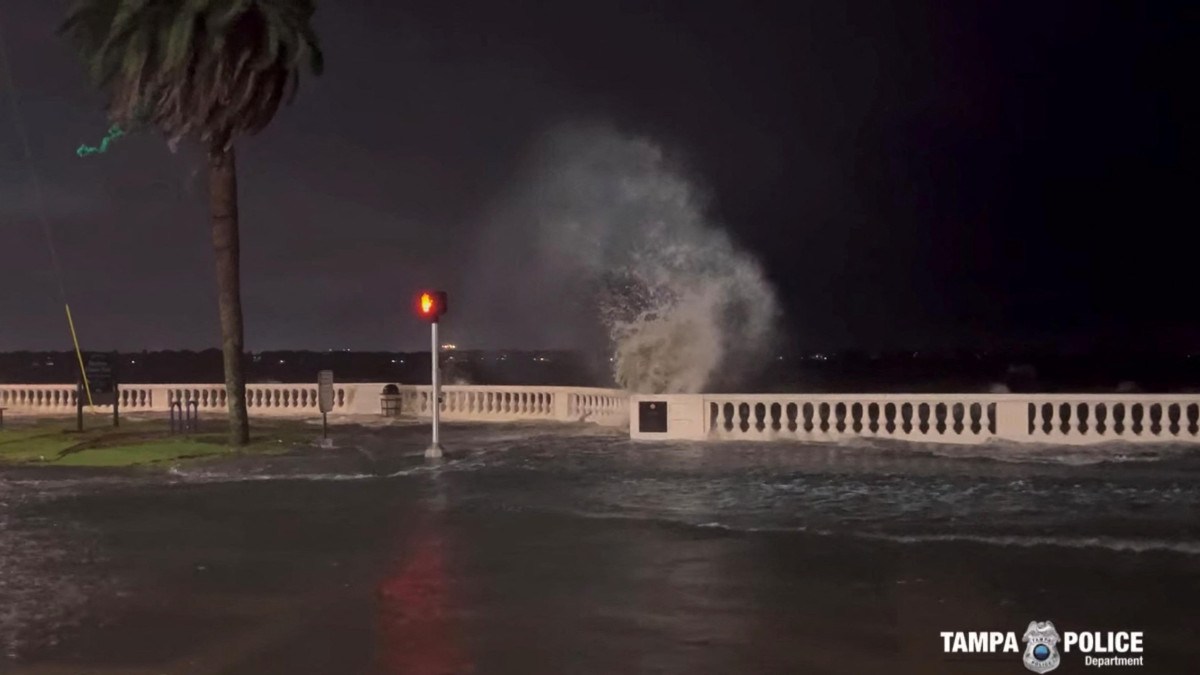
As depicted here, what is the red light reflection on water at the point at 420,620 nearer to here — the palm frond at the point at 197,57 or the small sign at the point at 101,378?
the palm frond at the point at 197,57

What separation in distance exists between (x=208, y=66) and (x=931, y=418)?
538 inches

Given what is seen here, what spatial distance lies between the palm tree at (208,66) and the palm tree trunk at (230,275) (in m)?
0.02

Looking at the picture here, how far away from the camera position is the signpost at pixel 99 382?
26.3 metres

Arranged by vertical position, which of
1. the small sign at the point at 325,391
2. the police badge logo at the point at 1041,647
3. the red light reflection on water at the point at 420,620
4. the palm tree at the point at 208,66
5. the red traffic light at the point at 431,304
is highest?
the palm tree at the point at 208,66

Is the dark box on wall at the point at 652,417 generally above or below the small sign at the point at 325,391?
below

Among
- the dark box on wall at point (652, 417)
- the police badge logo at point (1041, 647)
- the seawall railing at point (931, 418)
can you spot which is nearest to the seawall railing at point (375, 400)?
the dark box on wall at point (652, 417)

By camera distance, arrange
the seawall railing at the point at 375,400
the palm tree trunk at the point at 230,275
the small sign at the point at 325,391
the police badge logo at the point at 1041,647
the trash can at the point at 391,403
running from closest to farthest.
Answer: the police badge logo at the point at 1041,647, the palm tree trunk at the point at 230,275, the small sign at the point at 325,391, the seawall railing at the point at 375,400, the trash can at the point at 391,403

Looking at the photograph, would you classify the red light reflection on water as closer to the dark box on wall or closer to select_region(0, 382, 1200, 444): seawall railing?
the dark box on wall

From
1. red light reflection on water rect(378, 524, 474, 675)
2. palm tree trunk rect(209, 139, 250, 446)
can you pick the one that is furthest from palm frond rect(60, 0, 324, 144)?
red light reflection on water rect(378, 524, 474, 675)

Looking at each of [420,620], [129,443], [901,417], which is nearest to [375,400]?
[129,443]

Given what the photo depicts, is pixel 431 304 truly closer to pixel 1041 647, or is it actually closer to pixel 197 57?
pixel 197 57

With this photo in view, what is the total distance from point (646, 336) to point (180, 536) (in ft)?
60.5

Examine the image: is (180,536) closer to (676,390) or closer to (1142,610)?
(1142,610)

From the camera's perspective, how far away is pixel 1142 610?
27.7 ft
